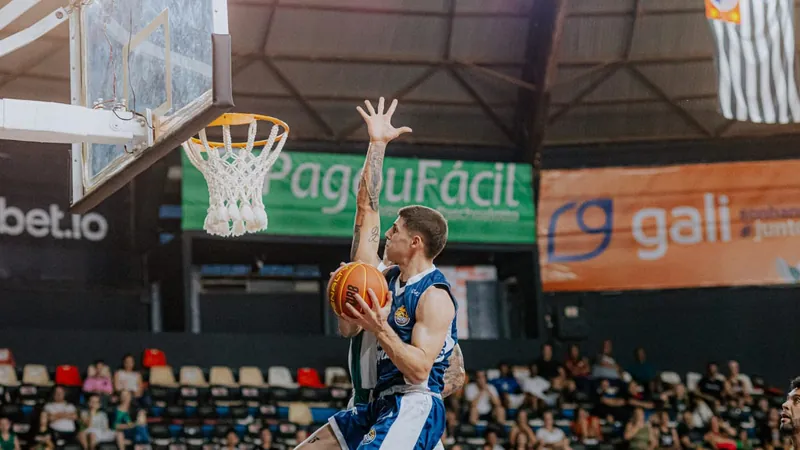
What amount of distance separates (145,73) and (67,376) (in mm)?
10241

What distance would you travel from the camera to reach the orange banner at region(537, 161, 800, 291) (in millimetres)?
19125

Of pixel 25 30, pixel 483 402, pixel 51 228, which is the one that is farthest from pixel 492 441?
pixel 25 30

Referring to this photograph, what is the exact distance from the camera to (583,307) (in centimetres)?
1978

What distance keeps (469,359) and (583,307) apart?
8.60 ft

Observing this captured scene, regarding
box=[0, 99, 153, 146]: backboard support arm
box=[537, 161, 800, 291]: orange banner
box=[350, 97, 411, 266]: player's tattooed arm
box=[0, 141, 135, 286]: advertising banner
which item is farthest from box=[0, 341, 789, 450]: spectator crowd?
box=[350, 97, 411, 266]: player's tattooed arm

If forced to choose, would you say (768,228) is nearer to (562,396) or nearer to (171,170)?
(562,396)

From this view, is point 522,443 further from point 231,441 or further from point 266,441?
point 231,441

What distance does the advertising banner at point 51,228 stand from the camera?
1748 centimetres

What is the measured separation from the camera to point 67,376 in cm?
1586

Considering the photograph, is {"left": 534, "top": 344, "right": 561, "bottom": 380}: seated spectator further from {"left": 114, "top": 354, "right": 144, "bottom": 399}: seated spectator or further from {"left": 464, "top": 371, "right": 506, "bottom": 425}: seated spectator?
{"left": 114, "top": 354, "right": 144, "bottom": 399}: seated spectator

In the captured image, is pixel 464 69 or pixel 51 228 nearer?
pixel 51 228

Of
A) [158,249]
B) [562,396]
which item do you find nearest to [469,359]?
[562,396]

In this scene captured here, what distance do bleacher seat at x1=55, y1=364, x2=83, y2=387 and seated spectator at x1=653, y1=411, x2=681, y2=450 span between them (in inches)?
328

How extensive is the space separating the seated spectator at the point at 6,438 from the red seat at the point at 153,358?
9.19 ft
